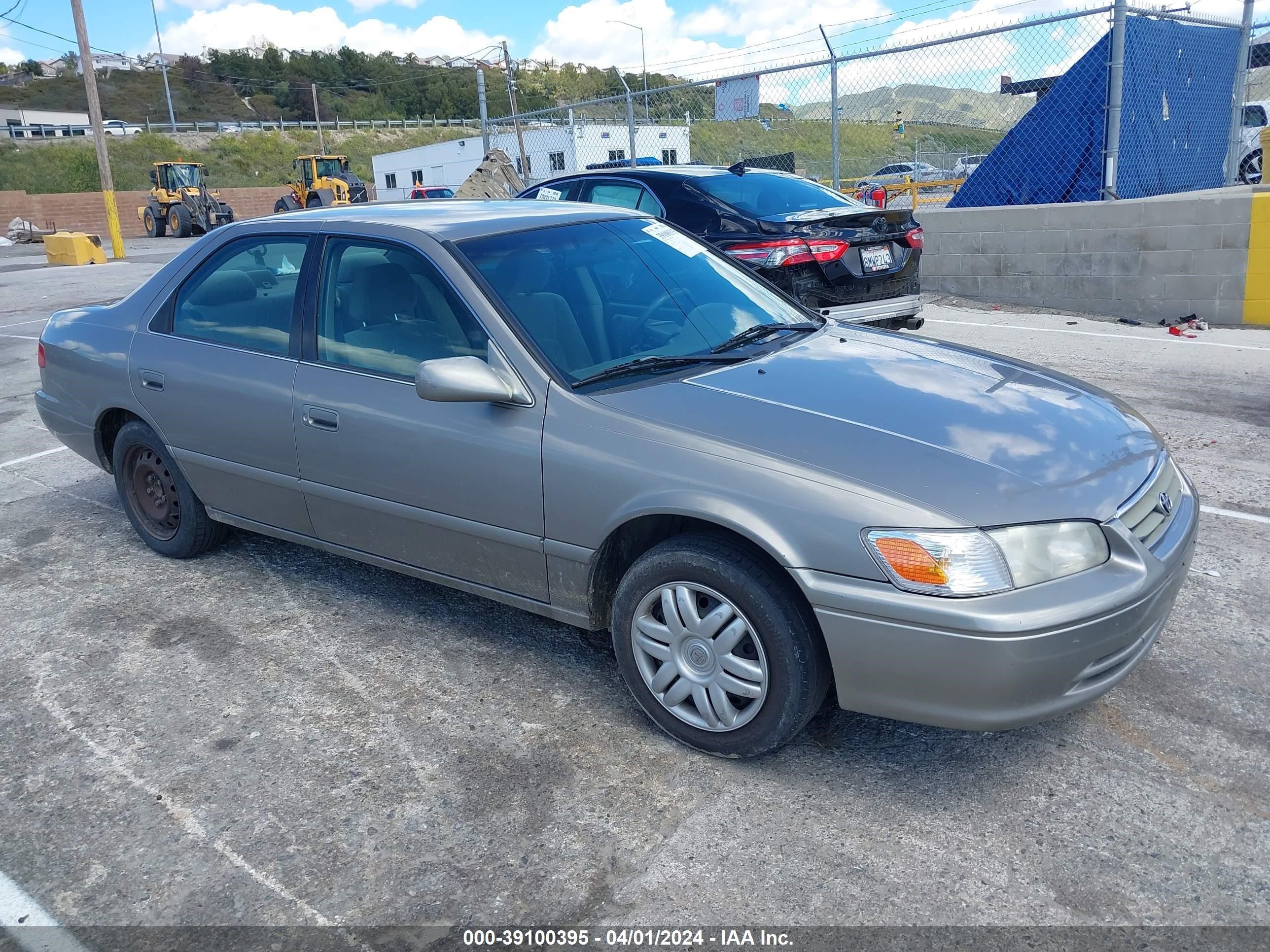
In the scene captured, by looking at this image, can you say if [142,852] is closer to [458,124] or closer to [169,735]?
[169,735]

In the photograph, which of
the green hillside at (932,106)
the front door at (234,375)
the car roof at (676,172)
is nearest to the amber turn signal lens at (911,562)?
the front door at (234,375)

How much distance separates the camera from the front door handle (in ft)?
12.4

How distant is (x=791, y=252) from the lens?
6.98 meters

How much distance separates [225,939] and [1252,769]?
2718 millimetres

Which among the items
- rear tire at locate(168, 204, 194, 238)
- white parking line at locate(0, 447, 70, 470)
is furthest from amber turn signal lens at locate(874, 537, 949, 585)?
rear tire at locate(168, 204, 194, 238)

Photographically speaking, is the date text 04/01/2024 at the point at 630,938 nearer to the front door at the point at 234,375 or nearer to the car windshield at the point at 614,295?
the car windshield at the point at 614,295

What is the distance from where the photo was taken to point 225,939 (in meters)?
2.46

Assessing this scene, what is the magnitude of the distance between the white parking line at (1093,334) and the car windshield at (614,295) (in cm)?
599

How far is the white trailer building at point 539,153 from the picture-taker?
19.4 meters

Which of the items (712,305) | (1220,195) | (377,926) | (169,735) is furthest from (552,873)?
(1220,195)

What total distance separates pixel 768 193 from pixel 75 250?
72.7ft

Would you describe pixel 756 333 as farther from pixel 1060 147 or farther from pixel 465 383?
pixel 1060 147

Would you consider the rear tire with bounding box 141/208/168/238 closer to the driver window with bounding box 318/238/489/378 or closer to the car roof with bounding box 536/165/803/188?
the car roof with bounding box 536/165/803/188

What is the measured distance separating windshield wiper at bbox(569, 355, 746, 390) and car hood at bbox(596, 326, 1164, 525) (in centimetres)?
9
